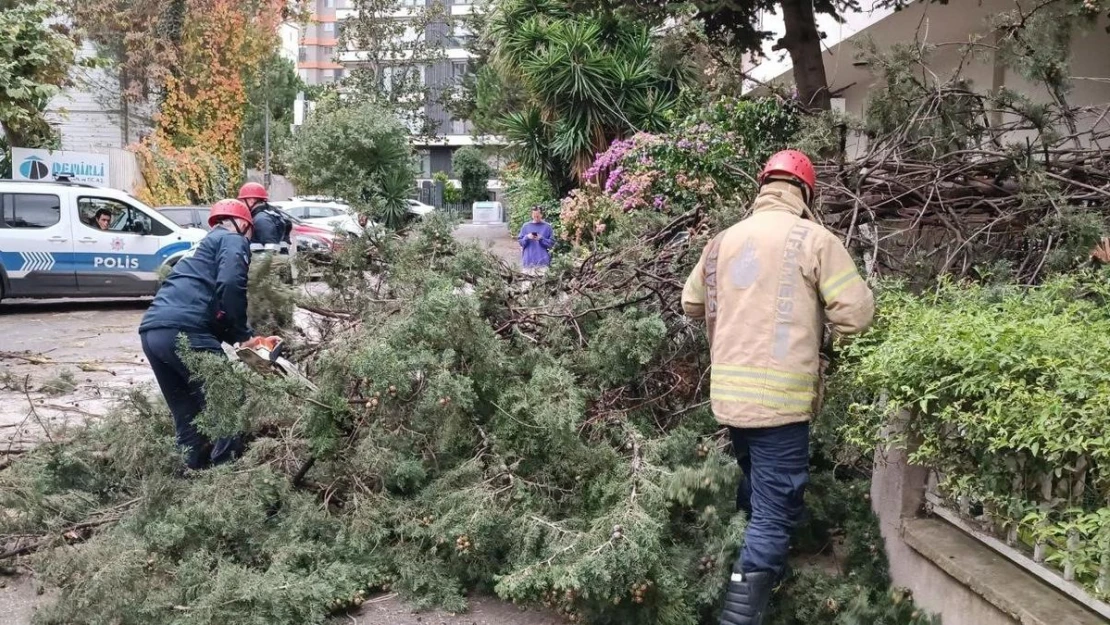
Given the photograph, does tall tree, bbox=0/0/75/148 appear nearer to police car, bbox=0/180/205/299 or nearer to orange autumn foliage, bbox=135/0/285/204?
police car, bbox=0/180/205/299

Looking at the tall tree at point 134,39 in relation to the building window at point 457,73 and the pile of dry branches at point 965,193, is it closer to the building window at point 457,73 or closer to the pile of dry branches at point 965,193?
the building window at point 457,73

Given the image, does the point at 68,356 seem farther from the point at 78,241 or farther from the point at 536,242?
the point at 536,242

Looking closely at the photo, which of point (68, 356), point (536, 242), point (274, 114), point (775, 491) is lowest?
point (68, 356)

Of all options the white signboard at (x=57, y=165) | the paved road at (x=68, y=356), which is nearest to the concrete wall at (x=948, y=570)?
the paved road at (x=68, y=356)

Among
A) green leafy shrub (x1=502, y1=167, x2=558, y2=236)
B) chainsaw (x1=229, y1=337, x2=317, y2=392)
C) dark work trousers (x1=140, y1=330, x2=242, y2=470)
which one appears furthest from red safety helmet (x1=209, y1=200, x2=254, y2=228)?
green leafy shrub (x1=502, y1=167, x2=558, y2=236)

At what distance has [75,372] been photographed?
8602 mm

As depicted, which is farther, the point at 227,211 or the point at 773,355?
the point at 227,211

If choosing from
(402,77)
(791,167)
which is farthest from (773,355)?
(402,77)

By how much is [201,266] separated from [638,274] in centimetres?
230

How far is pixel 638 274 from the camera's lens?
16.0ft

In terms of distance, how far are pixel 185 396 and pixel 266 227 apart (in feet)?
4.23

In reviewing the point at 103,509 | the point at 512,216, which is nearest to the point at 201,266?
the point at 103,509

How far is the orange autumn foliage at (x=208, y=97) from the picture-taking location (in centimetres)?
2227

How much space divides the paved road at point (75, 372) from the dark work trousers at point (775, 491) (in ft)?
3.40
